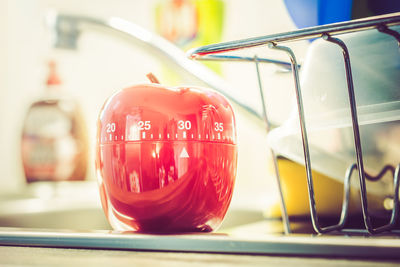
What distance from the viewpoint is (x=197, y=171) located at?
0.31 meters

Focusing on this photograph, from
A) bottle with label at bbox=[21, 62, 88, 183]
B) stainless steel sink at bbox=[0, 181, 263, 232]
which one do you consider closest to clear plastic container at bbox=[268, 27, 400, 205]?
stainless steel sink at bbox=[0, 181, 263, 232]

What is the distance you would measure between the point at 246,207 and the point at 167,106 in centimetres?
52

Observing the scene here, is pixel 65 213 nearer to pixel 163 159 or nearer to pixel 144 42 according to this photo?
pixel 144 42

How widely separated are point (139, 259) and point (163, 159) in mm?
84

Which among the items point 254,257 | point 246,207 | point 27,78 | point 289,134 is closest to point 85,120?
point 27,78

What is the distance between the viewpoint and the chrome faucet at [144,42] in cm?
57

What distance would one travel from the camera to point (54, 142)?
1035 mm

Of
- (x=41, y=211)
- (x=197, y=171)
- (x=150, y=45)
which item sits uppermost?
(x=150, y=45)

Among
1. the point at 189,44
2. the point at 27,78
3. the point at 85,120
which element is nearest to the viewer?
the point at 189,44

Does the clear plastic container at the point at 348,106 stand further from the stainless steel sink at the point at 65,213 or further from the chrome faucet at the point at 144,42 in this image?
the stainless steel sink at the point at 65,213

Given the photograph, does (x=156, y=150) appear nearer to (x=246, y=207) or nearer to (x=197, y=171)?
(x=197, y=171)

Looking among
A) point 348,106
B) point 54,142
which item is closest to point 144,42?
point 348,106

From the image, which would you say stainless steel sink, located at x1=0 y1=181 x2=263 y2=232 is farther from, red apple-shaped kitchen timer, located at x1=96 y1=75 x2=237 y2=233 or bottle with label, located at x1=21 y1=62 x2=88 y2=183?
red apple-shaped kitchen timer, located at x1=96 y1=75 x2=237 y2=233

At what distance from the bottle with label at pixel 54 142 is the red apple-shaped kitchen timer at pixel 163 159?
0.76 m
